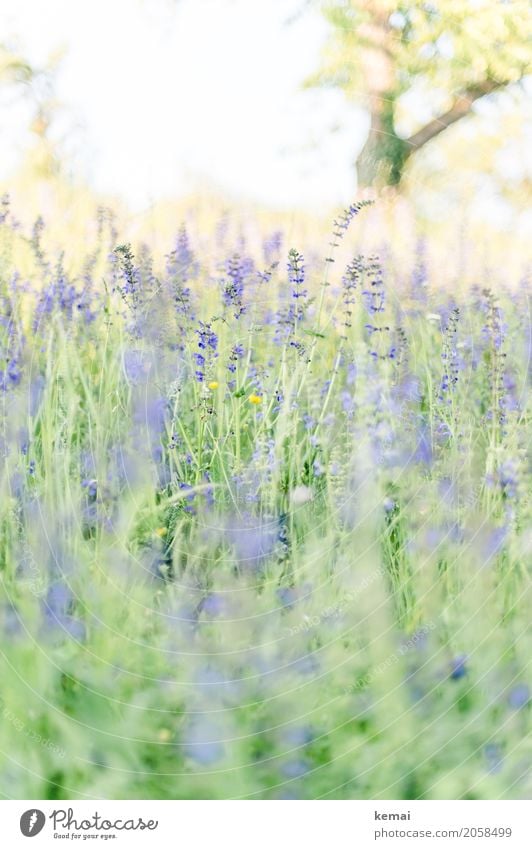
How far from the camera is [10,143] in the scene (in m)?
2.54

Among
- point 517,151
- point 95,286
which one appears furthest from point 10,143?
point 517,151

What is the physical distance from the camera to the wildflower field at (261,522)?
193 centimetres

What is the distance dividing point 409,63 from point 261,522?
1.30m

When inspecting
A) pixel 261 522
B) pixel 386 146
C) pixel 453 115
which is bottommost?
pixel 261 522

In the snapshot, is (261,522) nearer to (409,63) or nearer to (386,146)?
(386,146)

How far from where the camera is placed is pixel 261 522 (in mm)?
2199

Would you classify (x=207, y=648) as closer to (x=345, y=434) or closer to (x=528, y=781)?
(x=345, y=434)

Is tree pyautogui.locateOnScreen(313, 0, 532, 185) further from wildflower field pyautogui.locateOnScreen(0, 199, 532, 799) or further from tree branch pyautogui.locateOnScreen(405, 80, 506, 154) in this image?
wildflower field pyautogui.locateOnScreen(0, 199, 532, 799)

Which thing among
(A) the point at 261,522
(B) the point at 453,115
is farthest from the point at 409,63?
(A) the point at 261,522

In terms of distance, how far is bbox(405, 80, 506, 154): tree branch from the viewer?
8.24 ft

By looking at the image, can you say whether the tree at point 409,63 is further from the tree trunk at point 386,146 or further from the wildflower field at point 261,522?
the wildflower field at point 261,522

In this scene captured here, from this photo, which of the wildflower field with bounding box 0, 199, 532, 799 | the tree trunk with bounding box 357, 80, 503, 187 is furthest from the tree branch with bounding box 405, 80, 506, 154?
the wildflower field with bounding box 0, 199, 532, 799

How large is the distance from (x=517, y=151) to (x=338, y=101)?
50cm

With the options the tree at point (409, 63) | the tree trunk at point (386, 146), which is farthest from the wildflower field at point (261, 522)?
the tree at point (409, 63)
